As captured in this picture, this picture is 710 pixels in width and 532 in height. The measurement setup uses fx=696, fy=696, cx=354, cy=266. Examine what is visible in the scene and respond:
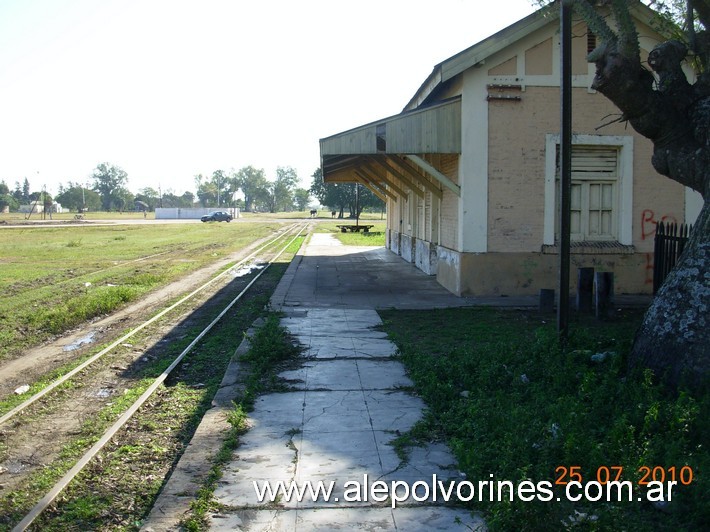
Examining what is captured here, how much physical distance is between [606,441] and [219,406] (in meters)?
3.60

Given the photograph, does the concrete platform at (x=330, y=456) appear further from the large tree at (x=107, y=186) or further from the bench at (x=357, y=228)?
the large tree at (x=107, y=186)

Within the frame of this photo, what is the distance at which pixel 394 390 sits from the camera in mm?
7406

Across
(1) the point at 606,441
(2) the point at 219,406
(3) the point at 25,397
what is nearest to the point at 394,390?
(2) the point at 219,406

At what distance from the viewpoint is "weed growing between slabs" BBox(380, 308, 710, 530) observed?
13.5 feet

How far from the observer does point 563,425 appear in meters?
5.42

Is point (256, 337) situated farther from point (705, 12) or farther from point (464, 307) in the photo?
point (705, 12)

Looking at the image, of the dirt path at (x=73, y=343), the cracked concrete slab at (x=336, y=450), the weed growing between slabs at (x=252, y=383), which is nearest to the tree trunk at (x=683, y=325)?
the cracked concrete slab at (x=336, y=450)

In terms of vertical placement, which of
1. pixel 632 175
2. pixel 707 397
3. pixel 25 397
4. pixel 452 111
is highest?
pixel 452 111

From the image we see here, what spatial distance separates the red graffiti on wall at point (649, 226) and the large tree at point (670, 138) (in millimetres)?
7108

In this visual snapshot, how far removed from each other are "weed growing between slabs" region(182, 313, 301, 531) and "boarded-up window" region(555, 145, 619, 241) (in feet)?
23.6

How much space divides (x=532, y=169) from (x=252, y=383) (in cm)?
900

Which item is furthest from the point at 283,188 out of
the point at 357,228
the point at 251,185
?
the point at 357,228

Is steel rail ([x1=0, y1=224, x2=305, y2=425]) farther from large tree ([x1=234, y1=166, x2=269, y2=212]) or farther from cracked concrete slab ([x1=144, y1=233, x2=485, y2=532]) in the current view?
large tree ([x1=234, y1=166, x2=269, y2=212])

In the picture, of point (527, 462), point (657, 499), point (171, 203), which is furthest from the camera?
point (171, 203)
